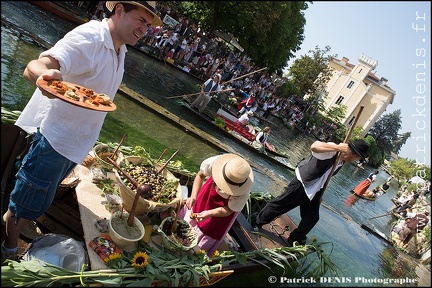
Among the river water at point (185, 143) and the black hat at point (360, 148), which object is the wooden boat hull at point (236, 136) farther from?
the black hat at point (360, 148)

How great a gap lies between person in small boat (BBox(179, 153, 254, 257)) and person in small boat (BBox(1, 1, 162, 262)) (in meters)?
1.74

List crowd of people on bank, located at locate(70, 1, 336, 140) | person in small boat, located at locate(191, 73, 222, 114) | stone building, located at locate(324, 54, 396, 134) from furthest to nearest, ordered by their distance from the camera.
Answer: stone building, located at locate(324, 54, 396, 134)
crowd of people on bank, located at locate(70, 1, 336, 140)
person in small boat, located at locate(191, 73, 222, 114)

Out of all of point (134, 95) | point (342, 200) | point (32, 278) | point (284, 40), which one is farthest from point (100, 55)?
point (284, 40)

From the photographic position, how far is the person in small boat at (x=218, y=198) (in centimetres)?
405

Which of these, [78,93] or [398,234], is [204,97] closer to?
[398,234]

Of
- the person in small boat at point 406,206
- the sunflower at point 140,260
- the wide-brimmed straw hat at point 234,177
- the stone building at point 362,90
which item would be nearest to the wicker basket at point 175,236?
the sunflower at point 140,260

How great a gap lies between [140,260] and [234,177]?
141cm

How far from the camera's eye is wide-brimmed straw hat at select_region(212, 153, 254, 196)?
13.1ft

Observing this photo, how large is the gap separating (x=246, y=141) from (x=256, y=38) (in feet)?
68.1

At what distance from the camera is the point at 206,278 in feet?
12.2

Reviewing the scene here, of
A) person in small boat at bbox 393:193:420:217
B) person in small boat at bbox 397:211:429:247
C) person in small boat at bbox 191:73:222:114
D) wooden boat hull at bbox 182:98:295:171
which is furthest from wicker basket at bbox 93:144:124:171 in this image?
person in small boat at bbox 393:193:420:217

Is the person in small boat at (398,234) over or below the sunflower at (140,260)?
below

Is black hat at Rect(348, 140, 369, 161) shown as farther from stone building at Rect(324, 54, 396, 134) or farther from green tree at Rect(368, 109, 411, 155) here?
green tree at Rect(368, 109, 411, 155)

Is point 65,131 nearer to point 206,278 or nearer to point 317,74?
point 206,278
